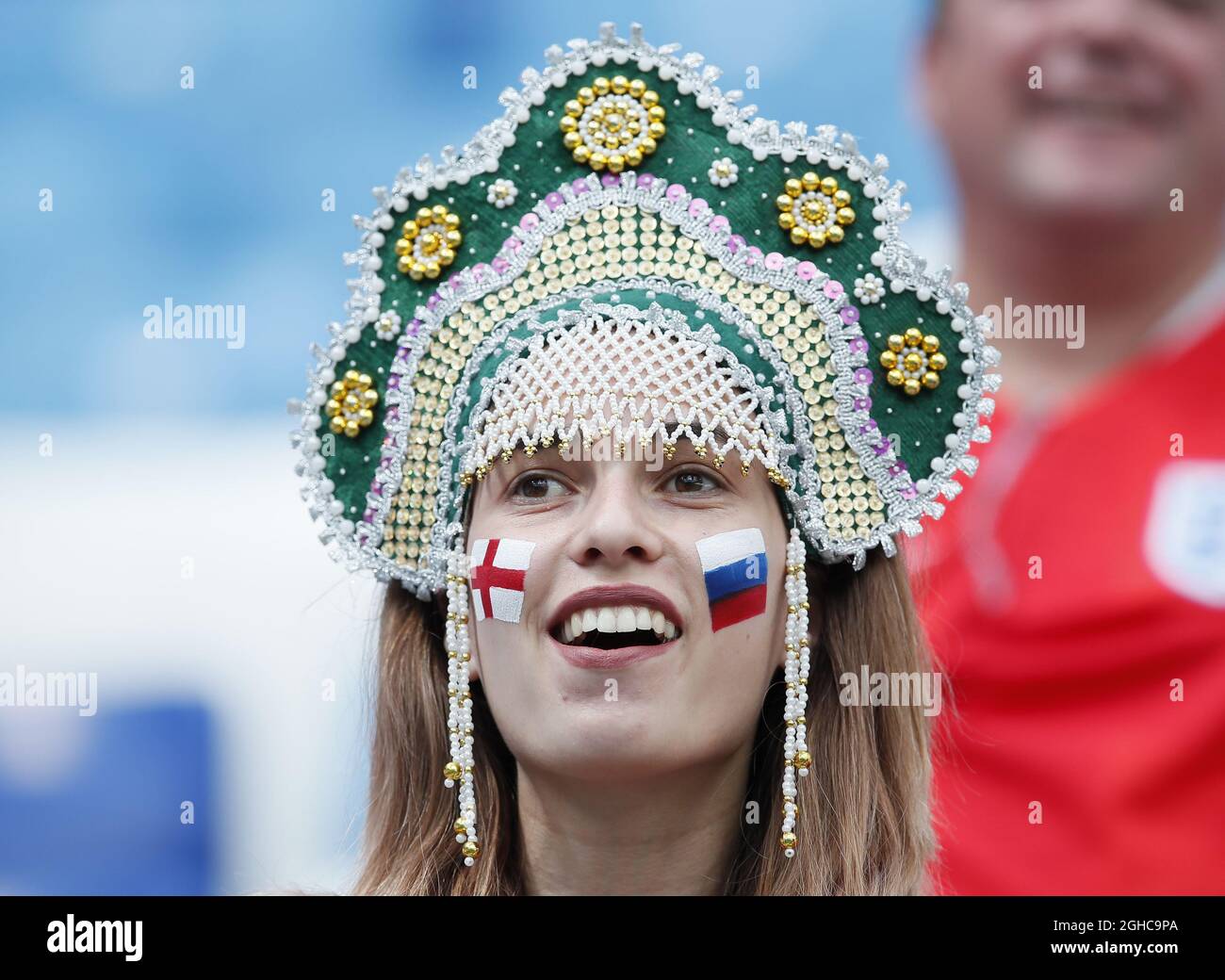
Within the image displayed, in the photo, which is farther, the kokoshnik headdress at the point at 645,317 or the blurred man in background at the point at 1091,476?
the blurred man in background at the point at 1091,476

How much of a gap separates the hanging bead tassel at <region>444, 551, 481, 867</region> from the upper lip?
0.85 feet

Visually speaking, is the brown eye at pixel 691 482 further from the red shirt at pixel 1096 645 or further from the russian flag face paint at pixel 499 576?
the red shirt at pixel 1096 645

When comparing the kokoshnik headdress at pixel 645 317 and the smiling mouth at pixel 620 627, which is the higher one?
the kokoshnik headdress at pixel 645 317

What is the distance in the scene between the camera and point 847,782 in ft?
9.87

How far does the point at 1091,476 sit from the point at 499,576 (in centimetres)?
222

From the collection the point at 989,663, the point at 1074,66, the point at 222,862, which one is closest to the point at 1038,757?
the point at 989,663

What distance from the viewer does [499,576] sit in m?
2.73

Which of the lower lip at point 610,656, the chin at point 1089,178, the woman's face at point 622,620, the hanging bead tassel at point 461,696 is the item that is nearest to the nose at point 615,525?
the woman's face at point 622,620

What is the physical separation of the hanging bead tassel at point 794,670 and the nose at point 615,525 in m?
0.29

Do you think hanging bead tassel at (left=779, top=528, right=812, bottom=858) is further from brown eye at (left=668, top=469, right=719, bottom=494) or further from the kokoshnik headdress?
brown eye at (left=668, top=469, right=719, bottom=494)

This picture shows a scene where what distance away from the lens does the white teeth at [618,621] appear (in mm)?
2639

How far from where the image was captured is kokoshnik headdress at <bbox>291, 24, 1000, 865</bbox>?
2.82 m

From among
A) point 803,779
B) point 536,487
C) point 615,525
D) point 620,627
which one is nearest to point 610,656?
point 620,627
